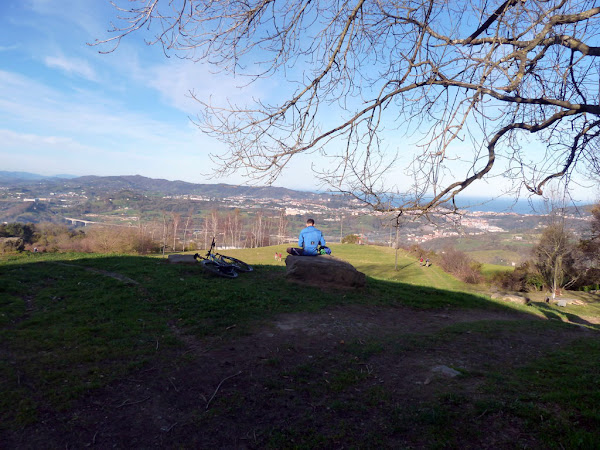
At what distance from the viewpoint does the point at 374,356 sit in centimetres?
505

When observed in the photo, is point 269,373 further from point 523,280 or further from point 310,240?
point 523,280

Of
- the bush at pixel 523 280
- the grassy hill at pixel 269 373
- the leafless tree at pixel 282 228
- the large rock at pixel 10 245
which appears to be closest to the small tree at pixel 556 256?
the bush at pixel 523 280

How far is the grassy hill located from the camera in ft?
9.90

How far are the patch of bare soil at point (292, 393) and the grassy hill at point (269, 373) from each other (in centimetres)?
2

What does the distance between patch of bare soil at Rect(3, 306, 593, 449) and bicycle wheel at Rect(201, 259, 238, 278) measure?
3679 mm

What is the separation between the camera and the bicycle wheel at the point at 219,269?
31.6 feet

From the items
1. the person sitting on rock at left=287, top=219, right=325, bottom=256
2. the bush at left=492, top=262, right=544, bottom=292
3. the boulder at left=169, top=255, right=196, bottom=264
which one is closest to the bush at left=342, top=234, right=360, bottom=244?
the bush at left=492, top=262, right=544, bottom=292

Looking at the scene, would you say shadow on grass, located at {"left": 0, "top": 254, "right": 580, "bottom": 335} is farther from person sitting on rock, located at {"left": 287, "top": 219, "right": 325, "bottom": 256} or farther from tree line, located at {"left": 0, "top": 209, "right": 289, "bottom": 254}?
tree line, located at {"left": 0, "top": 209, "right": 289, "bottom": 254}

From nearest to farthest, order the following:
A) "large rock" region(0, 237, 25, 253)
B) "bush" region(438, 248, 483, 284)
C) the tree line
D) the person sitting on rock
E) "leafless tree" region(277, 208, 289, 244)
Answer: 1. the person sitting on rock
2. "large rock" region(0, 237, 25, 253)
3. "bush" region(438, 248, 483, 284)
4. the tree line
5. "leafless tree" region(277, 208, 289, 244)

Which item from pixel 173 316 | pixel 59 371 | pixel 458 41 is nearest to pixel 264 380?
pixel 59 371

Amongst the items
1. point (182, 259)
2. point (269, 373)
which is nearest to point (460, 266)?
point (182, 259)

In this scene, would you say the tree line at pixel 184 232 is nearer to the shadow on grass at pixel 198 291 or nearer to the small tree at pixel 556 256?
the shadow on grass at pixel 198 291

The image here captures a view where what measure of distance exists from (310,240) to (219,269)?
2892mm

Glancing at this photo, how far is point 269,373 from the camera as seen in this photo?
171 inches
